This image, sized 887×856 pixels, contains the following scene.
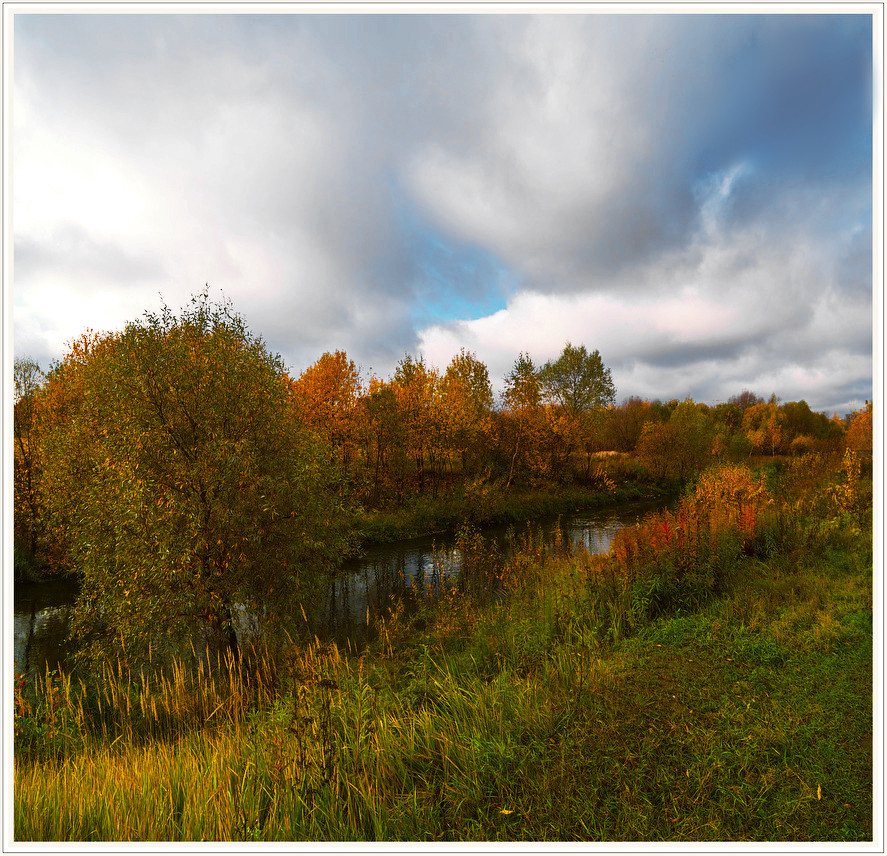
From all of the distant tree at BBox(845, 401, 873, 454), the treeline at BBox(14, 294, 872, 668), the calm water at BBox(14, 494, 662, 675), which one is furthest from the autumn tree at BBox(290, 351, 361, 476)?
the distant tree at BBox(845, 401, 873, 454)

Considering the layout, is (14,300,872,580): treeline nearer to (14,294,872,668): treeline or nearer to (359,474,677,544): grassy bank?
(359,474,677,544): grassy bank

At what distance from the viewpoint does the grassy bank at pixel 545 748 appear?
2945 mm

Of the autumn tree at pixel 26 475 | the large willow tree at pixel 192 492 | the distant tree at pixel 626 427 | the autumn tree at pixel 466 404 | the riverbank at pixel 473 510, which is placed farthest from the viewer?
the distant tree at pixel 626 427

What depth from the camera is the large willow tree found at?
8.09 m

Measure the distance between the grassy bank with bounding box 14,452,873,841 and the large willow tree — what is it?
6.56 feet

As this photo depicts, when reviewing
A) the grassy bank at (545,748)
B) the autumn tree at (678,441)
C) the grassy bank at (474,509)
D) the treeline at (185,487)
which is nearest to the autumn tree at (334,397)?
the grassy bank at (474,509)

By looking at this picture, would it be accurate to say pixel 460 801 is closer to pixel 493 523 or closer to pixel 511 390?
pixel 493 523

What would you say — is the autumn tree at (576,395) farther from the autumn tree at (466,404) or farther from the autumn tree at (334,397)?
the autumn tree at (334,397)

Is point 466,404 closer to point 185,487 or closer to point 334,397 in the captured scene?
point 334,397

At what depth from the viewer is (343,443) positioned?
2634 cm

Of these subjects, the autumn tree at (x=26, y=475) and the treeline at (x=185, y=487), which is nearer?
the treeline at (x=185, y=487)

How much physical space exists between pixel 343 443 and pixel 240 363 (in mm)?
16935

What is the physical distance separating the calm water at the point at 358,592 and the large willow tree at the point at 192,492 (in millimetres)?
2473

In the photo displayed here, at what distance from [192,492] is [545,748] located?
7.79m
